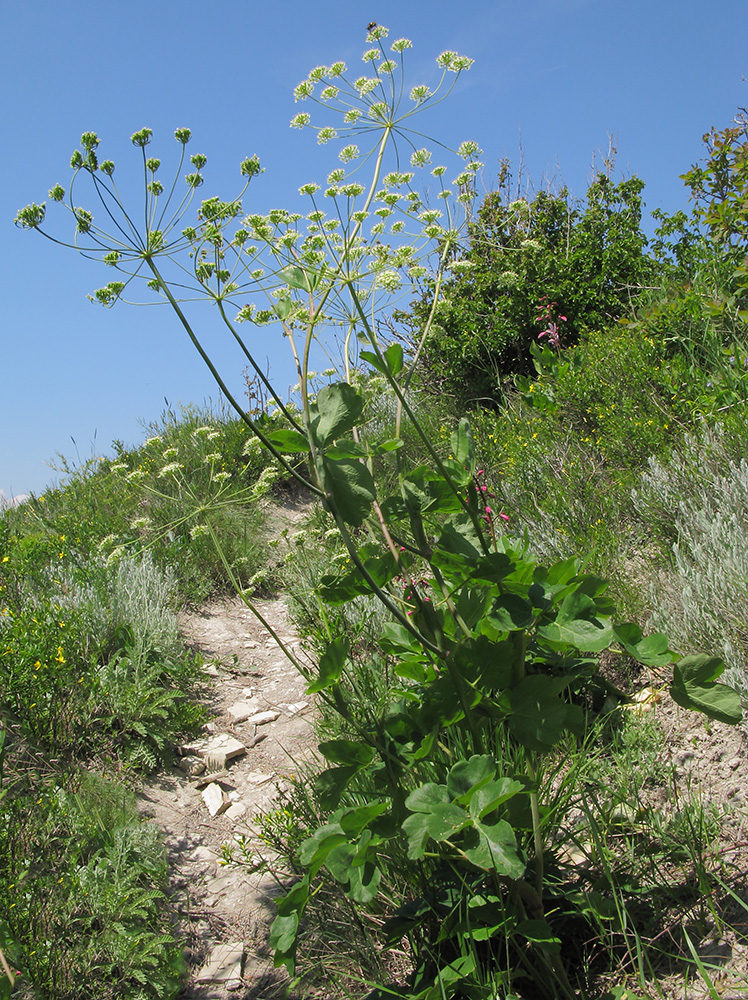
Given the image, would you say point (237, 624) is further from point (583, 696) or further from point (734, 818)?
point (734, 818)

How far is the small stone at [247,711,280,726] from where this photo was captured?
3.97 metres

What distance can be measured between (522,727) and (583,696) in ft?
4.85

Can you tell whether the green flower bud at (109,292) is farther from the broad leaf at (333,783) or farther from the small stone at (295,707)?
the small stone at (295,707)

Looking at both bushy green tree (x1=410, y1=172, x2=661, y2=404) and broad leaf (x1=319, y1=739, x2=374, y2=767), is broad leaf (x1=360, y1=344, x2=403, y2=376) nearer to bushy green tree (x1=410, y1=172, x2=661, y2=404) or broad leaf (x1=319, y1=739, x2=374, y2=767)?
broad leaf (x1=319, y1=739, x2=374, y2=767)

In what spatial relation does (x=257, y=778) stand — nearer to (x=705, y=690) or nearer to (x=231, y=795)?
(x=231, y=795)

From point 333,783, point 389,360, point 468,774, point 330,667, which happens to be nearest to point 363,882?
point 333,783

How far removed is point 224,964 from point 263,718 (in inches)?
65.7

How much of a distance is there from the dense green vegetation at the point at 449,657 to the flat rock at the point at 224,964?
7.7 inches

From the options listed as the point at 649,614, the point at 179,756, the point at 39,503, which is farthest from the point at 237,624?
the point at 649,614

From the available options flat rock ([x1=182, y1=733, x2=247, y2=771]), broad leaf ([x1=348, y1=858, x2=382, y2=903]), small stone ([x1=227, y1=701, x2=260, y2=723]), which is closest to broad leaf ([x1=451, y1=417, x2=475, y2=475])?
broad leaf ([x1=348, y1=858, x2=382, y2=903])

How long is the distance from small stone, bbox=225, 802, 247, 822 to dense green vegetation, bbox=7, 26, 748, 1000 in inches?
17.9

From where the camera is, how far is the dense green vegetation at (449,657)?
1501 mm

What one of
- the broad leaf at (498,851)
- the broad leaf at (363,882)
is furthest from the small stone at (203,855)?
the broad leaf at (498,851)

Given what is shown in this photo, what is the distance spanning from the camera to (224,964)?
2.36m
